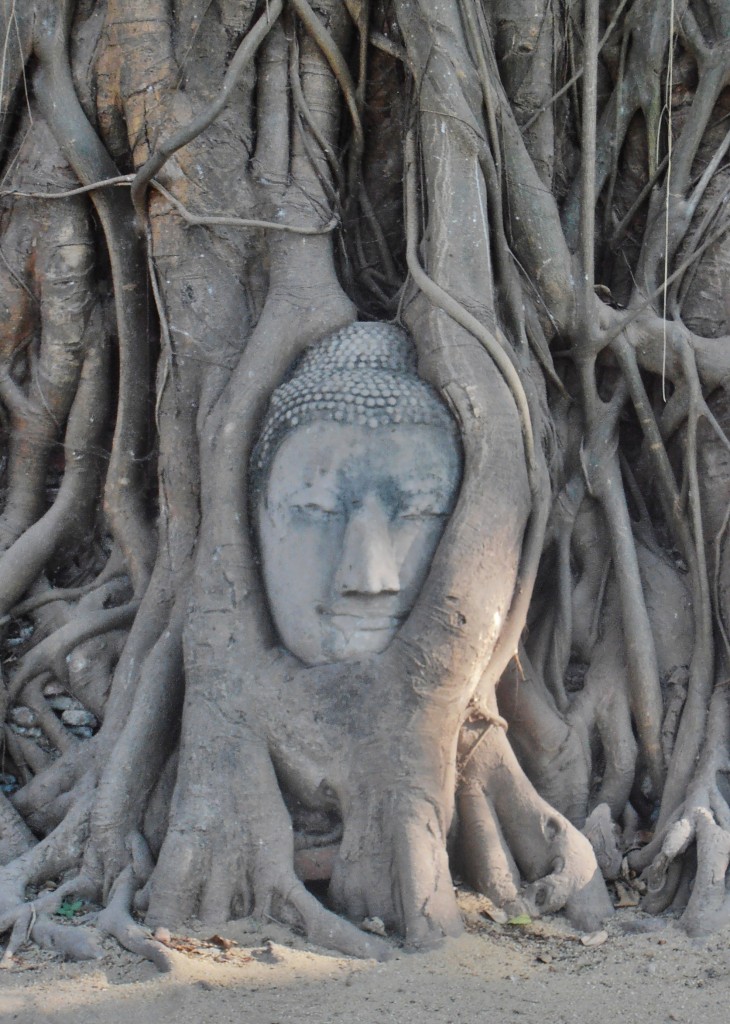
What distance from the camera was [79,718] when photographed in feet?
13.1

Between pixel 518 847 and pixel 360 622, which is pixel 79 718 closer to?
pixel 360 622

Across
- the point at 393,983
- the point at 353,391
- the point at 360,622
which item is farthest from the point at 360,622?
the point at 393,983

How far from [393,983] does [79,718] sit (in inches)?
64.9

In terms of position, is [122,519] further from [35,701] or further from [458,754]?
[458,754]

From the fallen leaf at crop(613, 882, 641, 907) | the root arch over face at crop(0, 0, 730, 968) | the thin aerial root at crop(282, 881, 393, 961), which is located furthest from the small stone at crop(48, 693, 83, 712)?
the fallen leaf at crop(613, 882, 641, 907)

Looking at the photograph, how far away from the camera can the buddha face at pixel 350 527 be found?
11.0 feet

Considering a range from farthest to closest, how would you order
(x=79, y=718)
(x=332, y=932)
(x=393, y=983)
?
1. (x=79, y=718)
2. (x=332, y=932)
3. (x=393, y=983)

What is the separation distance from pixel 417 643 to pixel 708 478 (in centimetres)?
133

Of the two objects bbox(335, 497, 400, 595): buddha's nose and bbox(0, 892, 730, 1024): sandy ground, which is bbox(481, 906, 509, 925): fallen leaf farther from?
bbox(335, 497, 400, 595): buddha's nose

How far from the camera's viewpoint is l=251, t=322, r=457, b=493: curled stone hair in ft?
11.5

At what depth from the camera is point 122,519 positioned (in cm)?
409

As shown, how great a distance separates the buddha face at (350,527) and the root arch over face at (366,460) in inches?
1.1

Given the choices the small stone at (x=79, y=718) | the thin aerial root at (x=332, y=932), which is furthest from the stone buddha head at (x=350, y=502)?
the small stone at (x=79, y=718)

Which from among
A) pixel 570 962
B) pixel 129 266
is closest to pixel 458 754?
pixel 570 962
